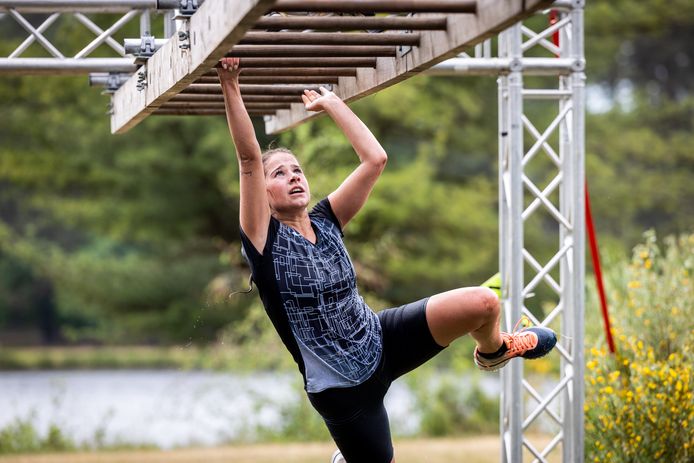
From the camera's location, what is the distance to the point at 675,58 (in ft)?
77.6

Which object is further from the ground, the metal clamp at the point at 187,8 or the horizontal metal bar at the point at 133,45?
the metal clamp at the point at 187,8

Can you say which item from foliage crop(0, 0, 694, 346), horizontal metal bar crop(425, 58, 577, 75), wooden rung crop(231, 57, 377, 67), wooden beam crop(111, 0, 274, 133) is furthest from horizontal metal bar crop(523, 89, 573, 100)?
foliage crop(0, 0, 694, 346)

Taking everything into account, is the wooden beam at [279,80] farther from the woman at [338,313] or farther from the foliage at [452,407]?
the foliage at [452,407]

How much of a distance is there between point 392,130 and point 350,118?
13057 millimetres

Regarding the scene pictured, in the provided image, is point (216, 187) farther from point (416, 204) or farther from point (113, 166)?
point (416, 204)

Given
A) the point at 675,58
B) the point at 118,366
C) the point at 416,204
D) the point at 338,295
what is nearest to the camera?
the point at 338,295

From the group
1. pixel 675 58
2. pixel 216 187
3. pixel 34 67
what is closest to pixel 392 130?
pixel 216 187

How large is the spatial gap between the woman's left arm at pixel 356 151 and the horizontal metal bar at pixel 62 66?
1.80m

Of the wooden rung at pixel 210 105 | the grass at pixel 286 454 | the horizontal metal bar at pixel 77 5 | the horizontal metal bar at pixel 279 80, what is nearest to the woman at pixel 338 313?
the horizontal metal bar at pixel 279 80

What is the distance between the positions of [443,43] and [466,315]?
987 millimetres

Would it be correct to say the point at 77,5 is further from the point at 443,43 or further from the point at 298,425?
the point at 298,425

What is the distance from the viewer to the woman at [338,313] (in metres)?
3.72

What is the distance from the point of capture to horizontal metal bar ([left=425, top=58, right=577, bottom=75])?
564 centimetres

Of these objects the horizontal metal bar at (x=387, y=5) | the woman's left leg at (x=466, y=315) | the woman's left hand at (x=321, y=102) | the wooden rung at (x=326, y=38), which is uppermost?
the horizontal metal bar at (x=387, y=5)
